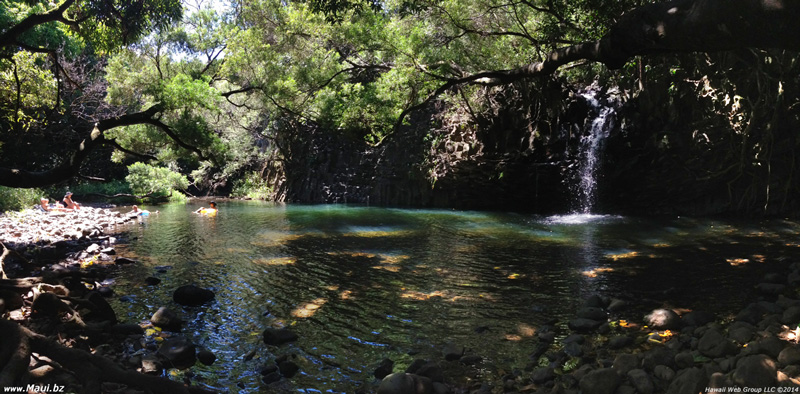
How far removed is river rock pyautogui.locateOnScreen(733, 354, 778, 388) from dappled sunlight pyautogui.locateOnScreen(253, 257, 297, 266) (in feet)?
26.6

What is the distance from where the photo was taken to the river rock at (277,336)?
531cm

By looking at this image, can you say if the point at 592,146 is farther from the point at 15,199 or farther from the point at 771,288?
the point at 15,199

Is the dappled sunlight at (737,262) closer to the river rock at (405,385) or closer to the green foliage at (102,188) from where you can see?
the river rock at (405,385)

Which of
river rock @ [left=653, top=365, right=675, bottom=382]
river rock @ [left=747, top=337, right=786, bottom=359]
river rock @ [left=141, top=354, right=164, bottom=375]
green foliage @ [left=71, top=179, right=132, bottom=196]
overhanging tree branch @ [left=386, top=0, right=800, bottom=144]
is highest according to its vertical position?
overhanging tree branch @ [left=386, top=0, right=800, bottom=144]

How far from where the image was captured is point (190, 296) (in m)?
6.83

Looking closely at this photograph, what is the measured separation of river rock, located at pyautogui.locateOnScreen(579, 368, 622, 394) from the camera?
360 centimetres

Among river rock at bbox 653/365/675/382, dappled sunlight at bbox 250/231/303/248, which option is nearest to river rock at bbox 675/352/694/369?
river rock at bbox 653/365/675/382

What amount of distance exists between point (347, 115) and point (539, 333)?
1453 cm

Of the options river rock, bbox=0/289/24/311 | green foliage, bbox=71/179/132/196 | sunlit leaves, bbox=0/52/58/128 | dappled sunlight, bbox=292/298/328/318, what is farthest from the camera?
green foliage, bbox=71/179/132/196

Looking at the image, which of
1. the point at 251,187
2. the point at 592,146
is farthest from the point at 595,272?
the point at 251,187

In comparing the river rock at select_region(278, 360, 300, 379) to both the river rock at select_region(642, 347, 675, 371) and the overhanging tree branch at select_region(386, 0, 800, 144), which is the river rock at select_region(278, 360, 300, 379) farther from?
the overhanging tree branch at select_region(386, 0, 800, 144)

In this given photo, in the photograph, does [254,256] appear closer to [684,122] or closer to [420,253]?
[420,253]

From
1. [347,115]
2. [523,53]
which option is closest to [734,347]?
[523,53]

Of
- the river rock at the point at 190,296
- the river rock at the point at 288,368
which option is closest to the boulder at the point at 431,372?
the river rock at the point at 288,368
